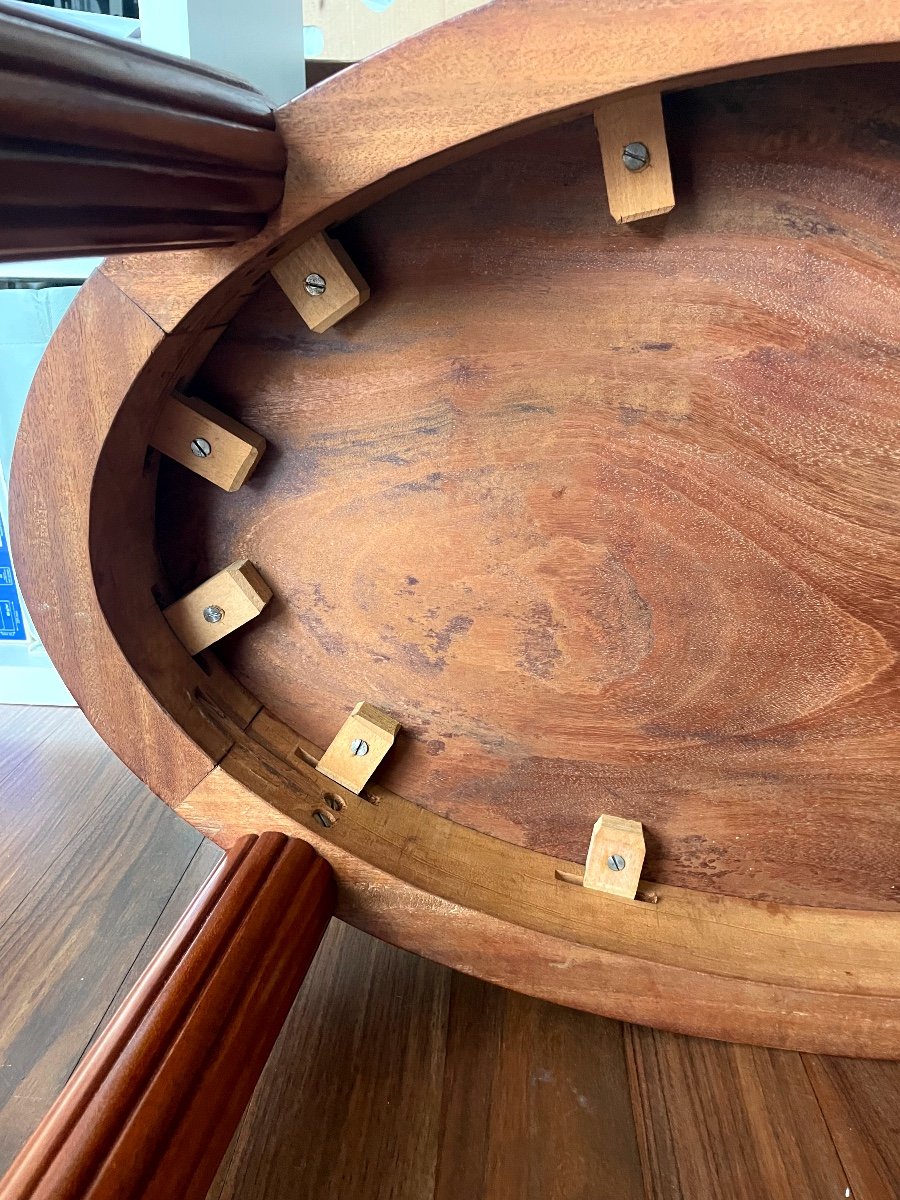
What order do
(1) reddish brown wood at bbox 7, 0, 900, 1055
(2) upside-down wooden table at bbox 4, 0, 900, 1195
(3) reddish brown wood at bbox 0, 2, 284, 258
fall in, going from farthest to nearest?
(2) upside-down wooden table at bbox 4, 0, 900, 1195, (1) reddish brown wood at bbox 7, 0, 900, 1055, (3) reddish brown wood at bbox 0, 2, 284, 258

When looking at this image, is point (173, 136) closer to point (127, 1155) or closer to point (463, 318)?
point (463, 318)

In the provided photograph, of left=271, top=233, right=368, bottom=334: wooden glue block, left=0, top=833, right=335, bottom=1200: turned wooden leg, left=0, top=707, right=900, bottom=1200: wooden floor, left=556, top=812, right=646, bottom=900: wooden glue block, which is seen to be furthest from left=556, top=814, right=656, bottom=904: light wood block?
left=271, top=233, right=368, bottom=334: wooden glue block

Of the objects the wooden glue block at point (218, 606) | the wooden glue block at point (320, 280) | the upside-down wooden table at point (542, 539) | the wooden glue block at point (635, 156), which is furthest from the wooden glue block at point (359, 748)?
the wooden glue block at point (635, 156)

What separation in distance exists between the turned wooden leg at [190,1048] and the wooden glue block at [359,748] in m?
0.09

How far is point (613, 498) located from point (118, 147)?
0.40 m

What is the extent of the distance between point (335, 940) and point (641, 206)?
0.64 m

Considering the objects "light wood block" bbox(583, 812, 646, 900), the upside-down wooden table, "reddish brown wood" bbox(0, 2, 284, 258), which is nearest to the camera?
"reddish brown wood" bbox(0, 2, 284, 258)

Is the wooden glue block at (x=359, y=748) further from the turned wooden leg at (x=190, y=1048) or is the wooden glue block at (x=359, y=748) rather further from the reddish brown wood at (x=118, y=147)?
the reddish brown wood at (x=118, y=147)

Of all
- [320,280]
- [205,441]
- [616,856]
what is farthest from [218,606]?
[616,856]

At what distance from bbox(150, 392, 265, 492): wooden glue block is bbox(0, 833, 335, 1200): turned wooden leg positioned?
0.29 meters

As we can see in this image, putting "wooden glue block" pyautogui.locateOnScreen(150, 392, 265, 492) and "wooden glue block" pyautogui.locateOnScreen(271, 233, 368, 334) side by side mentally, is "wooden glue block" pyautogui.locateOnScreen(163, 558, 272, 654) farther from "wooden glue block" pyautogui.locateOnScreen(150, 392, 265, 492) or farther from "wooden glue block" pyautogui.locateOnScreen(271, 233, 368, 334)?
"wooden glue block" pyautogui.locateOnScreen(271, 233, 368, 334)

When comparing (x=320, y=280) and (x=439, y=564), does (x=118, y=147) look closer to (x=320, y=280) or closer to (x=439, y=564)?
(x=320, y=280)

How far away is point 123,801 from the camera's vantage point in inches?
36.3

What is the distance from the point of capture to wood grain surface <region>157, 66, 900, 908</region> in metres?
0.58
